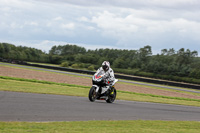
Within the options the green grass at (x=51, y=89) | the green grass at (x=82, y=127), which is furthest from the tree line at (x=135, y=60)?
the green grass at (x=82, y=127)

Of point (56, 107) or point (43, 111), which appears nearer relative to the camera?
point (43, 111)

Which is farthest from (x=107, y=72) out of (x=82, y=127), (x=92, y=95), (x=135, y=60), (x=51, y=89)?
(x=135, y=60)

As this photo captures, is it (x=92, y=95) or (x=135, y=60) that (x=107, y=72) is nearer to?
(x=92, y=95)

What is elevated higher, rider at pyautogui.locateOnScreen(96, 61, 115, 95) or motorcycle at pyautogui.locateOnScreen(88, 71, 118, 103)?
rider at pyautogui.locateOnScreen(96, 61, 115, 95)

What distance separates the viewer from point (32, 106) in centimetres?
988

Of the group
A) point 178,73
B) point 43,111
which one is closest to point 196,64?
point 178,73

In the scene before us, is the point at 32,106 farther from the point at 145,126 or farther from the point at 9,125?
the point at 145,126

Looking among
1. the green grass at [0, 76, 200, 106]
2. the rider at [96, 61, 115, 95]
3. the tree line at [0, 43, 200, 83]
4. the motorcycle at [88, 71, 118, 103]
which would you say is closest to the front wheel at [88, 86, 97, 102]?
the motorcycle at [88, 71, 118, 103]

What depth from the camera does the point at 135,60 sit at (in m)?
86.8

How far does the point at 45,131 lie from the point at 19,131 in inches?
23.2

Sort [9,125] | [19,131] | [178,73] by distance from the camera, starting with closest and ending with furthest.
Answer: [19,131], [9,125], [178,73]

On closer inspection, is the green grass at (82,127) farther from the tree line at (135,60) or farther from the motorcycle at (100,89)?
the tree line at (135,60)

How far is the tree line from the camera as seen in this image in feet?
219

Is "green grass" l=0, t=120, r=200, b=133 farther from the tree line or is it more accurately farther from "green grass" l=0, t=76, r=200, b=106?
the tree line
